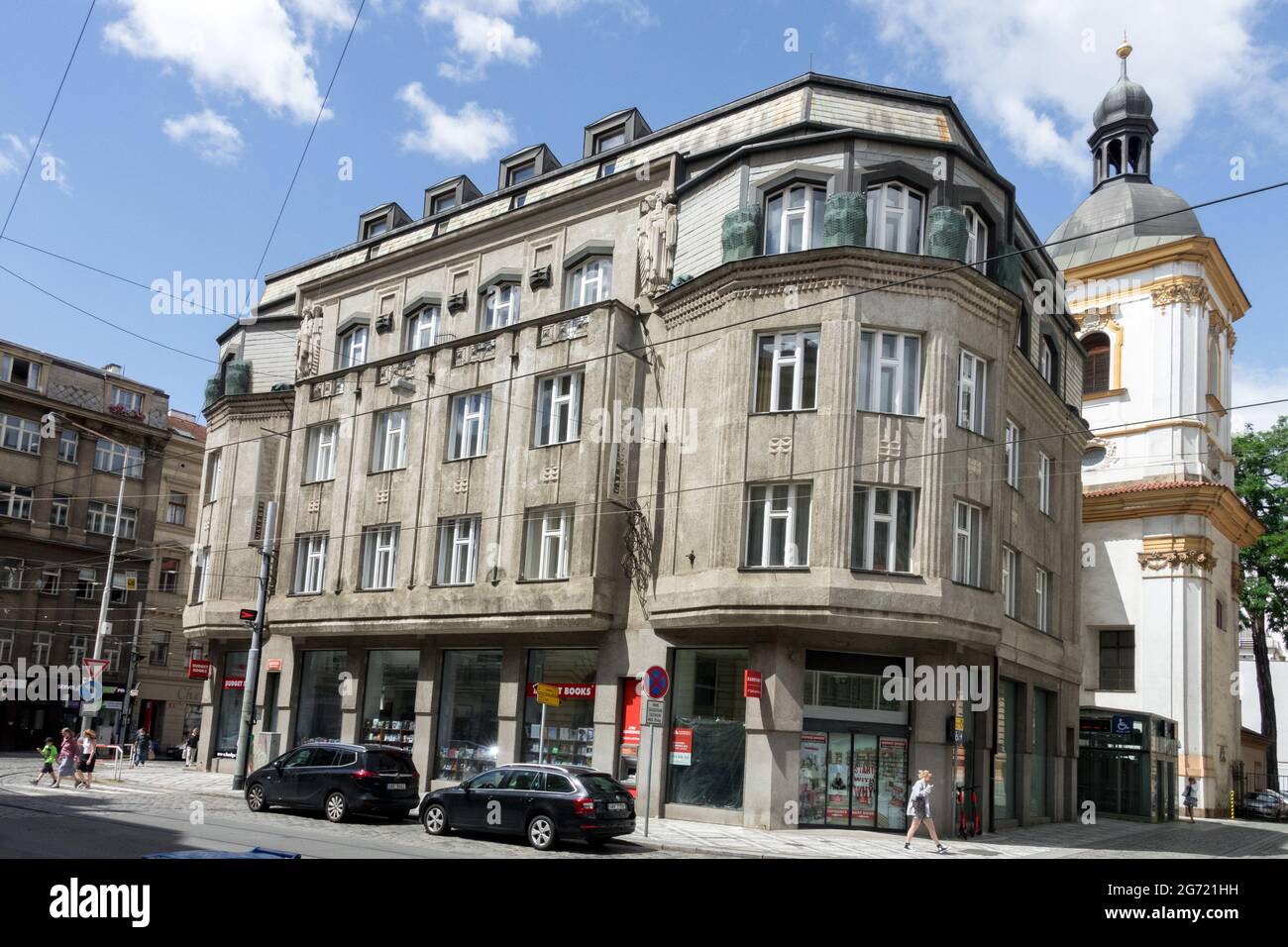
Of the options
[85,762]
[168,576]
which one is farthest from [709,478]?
[168,576]

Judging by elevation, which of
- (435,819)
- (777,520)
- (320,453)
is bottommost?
(435,819)

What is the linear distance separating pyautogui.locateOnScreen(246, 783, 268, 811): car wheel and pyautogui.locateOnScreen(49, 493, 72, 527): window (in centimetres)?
4028

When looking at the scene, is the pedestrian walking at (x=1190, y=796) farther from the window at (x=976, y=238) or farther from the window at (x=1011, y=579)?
the window at (x=976, y=238)

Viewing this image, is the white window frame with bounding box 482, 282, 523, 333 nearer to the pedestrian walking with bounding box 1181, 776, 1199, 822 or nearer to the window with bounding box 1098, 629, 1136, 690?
the window with bounding box 1098, 629, 1136, 690

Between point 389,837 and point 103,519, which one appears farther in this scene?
point 103,519

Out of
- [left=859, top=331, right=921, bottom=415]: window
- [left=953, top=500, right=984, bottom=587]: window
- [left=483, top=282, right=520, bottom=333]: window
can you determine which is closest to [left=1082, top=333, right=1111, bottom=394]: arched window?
[left=953, top=500, right=984, bottom=587]: window

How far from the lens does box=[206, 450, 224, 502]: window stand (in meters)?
41.6

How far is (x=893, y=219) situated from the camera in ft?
87.1

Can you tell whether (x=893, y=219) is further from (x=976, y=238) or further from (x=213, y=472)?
(x=213, y=472)

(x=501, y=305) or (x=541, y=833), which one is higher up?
(x=501, y=305)

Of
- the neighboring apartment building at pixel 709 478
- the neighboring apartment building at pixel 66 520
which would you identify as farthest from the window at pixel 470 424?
the neighboring apartment building at pixel 66 520

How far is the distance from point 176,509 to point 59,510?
942 cm

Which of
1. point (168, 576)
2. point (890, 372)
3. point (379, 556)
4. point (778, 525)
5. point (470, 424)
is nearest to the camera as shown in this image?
point (778, 525)

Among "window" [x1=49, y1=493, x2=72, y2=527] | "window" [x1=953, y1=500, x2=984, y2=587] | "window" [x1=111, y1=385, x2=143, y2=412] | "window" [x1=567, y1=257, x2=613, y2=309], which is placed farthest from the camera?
"window" [x1=111, y1=385, x2=143, y2=412]
